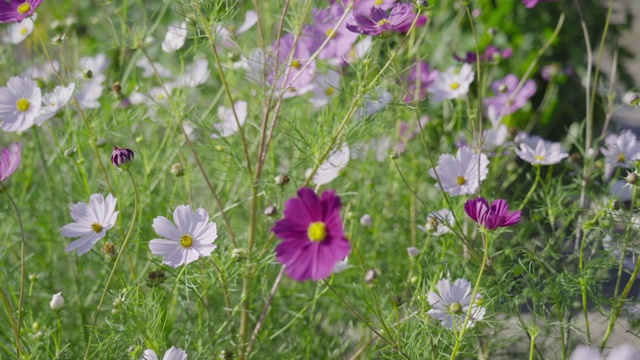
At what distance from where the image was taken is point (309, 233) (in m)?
0.65

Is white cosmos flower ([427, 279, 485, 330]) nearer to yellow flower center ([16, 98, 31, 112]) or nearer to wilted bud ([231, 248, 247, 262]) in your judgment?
wilted bud ([231, 248, 247, 262])

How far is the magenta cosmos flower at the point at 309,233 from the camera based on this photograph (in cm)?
63

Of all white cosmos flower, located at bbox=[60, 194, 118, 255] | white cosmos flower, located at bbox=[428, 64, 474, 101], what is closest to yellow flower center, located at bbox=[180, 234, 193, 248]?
white cosmos flower, located at bbox=[60, 194, 118, 255]

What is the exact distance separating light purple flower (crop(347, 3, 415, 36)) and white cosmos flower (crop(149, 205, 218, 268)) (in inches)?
11.2

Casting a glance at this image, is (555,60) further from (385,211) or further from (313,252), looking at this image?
(313,252)

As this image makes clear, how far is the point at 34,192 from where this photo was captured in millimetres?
1265

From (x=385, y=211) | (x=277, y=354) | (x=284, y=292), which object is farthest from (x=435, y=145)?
(x=277, y=354)

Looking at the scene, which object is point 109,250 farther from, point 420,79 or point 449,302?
point 420,79

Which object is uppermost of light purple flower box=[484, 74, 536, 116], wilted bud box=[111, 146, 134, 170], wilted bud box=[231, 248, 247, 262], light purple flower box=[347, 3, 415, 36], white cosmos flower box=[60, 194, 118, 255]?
light purple flower box=[347, 3, 415, 36]

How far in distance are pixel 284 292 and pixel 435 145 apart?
535 millimetres

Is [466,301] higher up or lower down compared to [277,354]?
higher up

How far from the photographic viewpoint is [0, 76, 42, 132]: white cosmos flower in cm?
89

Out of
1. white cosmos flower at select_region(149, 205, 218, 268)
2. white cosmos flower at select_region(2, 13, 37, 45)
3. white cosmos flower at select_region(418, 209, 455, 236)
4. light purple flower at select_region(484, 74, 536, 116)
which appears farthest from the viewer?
light purple flower at select_region(484, 74, 536, 116)

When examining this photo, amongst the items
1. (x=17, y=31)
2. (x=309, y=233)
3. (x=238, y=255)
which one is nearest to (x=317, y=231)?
(x=309, y=233)
